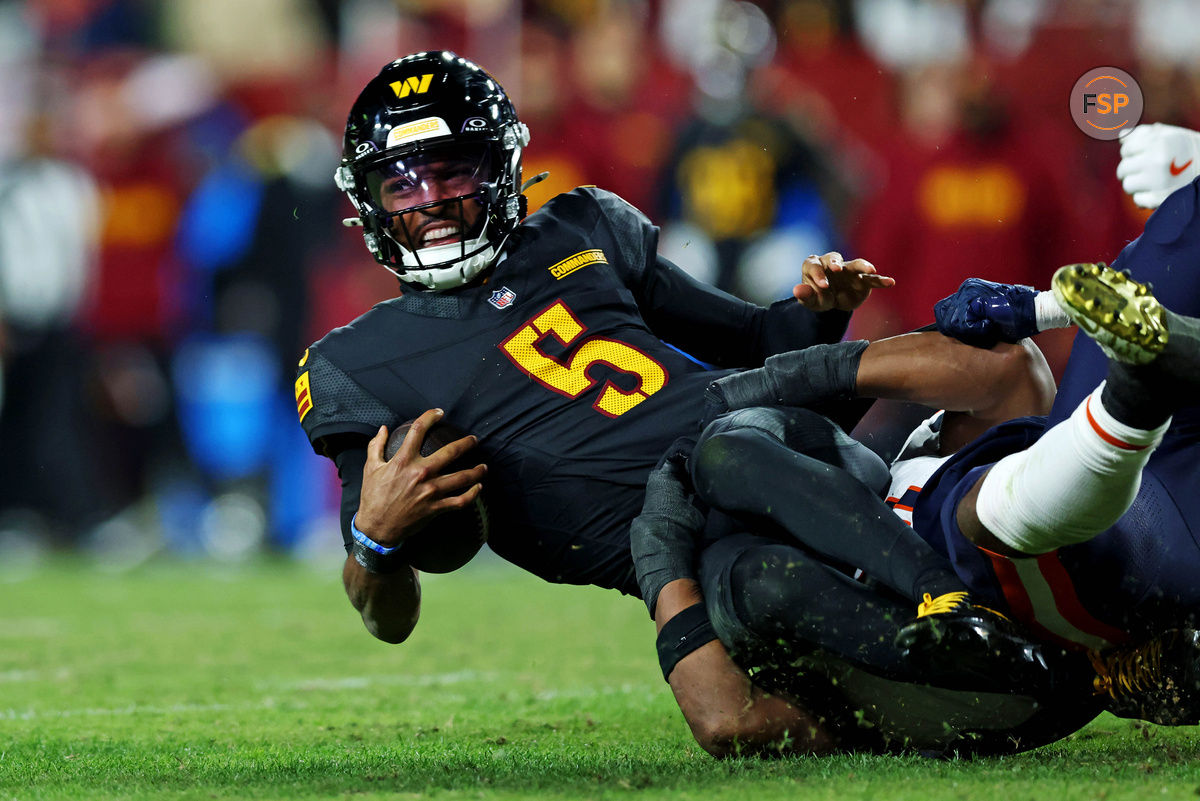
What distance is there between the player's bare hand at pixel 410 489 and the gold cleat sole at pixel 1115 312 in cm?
138

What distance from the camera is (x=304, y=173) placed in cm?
901

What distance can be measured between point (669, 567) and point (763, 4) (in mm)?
6115

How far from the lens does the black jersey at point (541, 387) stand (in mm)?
3590

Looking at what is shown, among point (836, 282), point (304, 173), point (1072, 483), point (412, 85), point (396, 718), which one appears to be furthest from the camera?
point (304, 173)

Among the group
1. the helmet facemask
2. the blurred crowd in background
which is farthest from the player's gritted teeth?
the blurred crowd in background

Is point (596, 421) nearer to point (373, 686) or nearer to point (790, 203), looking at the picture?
point (373, 686)

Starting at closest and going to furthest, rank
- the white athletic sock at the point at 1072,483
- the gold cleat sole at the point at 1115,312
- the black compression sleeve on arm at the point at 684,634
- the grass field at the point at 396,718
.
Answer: the gold cleat sole at the point at 1115,312, the white athletic sock at the point at 1072,483, the grass field at the point at 396,718, the black compression sleeve on arm at the point at 684,634

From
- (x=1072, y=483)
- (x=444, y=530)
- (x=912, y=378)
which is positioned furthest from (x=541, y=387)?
(x=1072, y=483)

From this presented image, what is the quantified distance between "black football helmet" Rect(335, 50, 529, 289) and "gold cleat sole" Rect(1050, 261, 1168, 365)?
1.64 metres

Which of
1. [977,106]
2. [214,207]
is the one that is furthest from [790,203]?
[214,207]

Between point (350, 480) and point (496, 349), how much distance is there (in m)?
0.47

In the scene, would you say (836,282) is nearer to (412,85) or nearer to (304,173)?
(412,85)

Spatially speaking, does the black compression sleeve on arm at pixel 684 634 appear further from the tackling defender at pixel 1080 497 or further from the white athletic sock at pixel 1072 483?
the white athletic sock at pixel 1072 483
